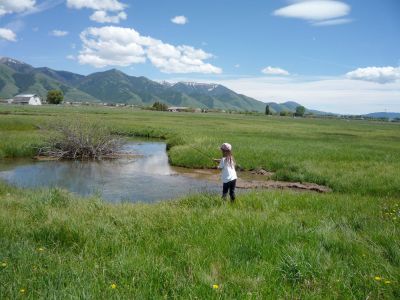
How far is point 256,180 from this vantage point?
77.2ft

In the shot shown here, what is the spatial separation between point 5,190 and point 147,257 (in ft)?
35.8

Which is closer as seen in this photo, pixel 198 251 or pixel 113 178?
pixel 198 251

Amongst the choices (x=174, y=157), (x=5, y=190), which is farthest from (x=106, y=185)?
(x=174, y=157)

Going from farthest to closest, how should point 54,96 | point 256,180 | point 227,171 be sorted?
point 54,96, point 256,180, point 227,171

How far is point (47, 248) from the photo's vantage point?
7391 mm

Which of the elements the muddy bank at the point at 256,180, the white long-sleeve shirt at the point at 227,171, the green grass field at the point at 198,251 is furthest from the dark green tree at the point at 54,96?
the white long-sleeve shirt at the point at 227,171

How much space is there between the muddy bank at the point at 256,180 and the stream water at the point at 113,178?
1122 millimetres

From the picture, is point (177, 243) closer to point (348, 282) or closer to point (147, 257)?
point (147, 257)

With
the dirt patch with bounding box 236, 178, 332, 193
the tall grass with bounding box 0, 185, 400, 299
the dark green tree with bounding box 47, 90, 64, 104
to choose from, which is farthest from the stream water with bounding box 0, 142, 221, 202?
the dark green tree with bounding box 47, 90, 64, 104

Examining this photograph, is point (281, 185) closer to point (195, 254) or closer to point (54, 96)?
point (195, 254)

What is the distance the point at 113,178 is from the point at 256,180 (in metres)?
8.43

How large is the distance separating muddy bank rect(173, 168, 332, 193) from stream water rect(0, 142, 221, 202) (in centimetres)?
112

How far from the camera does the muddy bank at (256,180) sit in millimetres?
20953

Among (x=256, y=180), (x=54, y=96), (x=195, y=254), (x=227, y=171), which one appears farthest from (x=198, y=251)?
(x=54, y=96)
